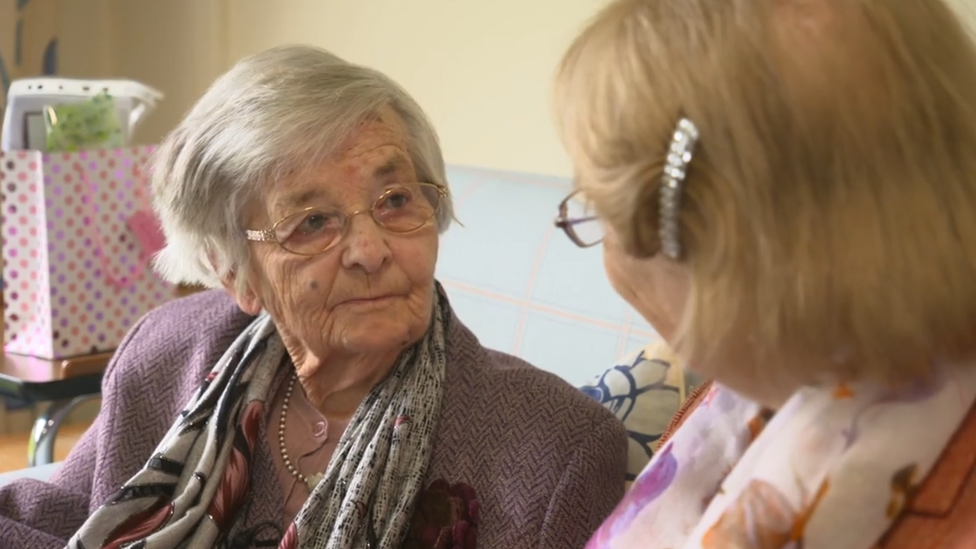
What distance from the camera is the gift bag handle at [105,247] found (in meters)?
2.18

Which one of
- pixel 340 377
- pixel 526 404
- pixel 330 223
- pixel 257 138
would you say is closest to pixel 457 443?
Result: pixel 526 404

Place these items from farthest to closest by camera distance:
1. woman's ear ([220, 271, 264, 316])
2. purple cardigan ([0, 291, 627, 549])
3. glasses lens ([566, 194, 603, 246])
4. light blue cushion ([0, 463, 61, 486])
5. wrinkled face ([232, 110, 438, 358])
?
light blue cushion ([0, 463, 61, 486]) < woman's ear ([220, 271, 264, 316]) < wrinkled face ([232, 110, 438, 358]) < purple cardigan ([0, 291, 627, 549]) < glasses lens ([566, 194, 603, 246])

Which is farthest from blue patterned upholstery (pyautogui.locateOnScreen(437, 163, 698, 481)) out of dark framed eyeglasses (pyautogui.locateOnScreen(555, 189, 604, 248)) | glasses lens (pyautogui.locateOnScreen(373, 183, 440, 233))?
dark framed eyeglasses (pyautogui.locateOnScreen(555, 189, 604, 248))

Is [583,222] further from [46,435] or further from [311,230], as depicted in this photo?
[46,435]

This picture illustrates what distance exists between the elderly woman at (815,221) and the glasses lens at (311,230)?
0.61 metres

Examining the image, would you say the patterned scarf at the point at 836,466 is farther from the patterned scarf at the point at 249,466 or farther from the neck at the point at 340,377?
the neck at the point at 340,377

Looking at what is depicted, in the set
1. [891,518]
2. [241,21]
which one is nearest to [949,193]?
[891,518]

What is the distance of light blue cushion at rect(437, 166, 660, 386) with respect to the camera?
1.55 meters

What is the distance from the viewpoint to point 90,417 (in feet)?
10.7

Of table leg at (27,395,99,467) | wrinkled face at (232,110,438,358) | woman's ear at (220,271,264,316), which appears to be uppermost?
wrinkled face at (232,110,438,358)

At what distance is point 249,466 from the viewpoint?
140 cm

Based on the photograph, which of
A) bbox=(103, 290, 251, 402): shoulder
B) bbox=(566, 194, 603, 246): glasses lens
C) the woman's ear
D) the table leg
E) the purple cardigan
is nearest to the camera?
bbox=(566, 194, 603, 246): glasses lens

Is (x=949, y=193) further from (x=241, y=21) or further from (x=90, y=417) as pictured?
(x=90, y=417)

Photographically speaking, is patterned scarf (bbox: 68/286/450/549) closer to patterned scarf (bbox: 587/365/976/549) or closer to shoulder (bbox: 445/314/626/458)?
shoulder (bbox: 445/314/626/458)
